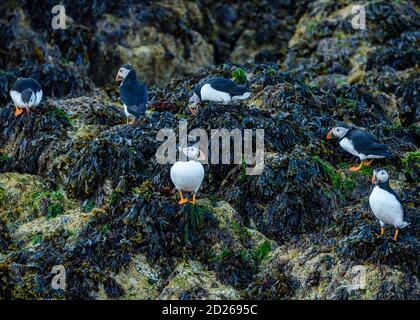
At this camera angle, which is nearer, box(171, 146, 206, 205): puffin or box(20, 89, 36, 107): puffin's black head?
box(171, 146, 206, 205): puffin

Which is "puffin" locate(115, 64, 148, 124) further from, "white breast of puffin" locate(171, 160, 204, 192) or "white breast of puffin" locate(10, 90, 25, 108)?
"white breast of puffin" locate(171, 160, 204, 192)

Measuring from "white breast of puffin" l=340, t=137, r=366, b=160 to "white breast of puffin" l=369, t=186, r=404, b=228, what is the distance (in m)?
2.02

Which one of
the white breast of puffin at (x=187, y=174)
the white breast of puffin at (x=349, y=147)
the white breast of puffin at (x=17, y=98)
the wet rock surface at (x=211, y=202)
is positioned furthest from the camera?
the white breast of puffin at (x=17, y=98)

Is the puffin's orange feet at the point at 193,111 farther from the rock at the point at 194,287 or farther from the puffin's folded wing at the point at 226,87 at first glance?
the rock at the point at 194,287

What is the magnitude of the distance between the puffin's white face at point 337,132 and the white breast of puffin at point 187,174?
2852 mm

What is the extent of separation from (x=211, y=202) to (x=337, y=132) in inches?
94.4

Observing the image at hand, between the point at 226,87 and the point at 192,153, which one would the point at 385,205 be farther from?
the point at 226,87

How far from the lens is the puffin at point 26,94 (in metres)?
13.4

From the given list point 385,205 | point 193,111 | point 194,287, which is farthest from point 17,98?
point 385,205

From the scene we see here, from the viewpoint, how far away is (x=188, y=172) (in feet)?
35.8

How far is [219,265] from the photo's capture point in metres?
10.9

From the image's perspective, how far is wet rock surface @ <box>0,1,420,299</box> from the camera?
34.2 ft

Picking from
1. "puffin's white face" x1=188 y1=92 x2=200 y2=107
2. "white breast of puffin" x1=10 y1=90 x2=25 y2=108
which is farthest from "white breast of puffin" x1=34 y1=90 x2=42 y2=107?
"puffin's white face" x1=188 y1=92 x2=200 y2=107

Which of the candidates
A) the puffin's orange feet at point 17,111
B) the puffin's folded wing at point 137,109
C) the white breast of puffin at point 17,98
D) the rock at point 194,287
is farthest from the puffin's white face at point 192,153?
the puffin's orange feet at point 17,111
